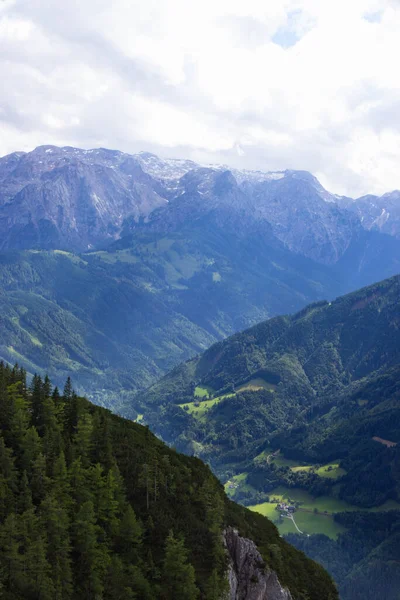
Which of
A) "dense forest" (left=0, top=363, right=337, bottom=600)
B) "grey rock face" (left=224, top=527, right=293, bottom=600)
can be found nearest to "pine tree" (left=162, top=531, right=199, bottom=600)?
"dense forest" (left=0, top=363, right=337, bottom=600)

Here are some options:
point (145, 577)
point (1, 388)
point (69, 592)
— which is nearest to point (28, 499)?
point (69, 592)

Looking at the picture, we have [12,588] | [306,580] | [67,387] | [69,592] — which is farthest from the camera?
[67,387]

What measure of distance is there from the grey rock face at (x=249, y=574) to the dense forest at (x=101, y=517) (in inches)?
115

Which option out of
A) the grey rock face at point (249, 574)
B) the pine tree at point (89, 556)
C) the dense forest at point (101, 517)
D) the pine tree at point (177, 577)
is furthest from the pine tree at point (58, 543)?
the grey rock face at point (249, 574)

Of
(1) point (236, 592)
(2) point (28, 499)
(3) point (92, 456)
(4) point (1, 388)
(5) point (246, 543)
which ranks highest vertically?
(4) point (1, 388)

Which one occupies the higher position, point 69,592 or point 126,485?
point 126,485

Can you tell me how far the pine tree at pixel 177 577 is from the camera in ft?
316

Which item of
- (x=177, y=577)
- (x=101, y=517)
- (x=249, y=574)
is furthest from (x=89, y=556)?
(x=249, y=574)

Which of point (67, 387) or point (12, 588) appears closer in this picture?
point (12, 588)

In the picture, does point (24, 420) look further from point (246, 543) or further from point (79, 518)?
point (246, 543)

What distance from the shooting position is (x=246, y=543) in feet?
398

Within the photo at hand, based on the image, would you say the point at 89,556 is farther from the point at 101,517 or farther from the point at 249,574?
the point at 249,574

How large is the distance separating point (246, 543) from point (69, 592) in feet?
152

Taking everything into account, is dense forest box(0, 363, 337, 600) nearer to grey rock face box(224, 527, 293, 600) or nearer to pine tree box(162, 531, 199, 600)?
pine tree box(162, 531, 199, 600)
